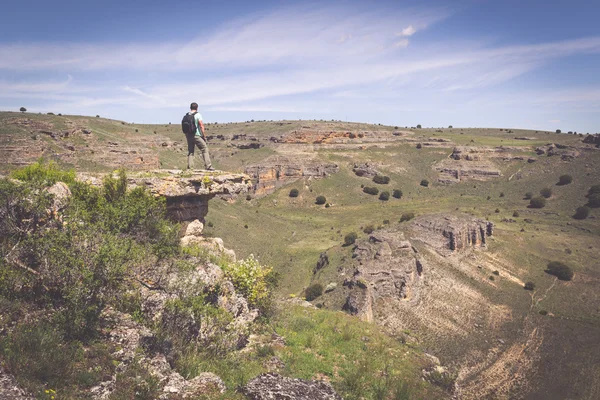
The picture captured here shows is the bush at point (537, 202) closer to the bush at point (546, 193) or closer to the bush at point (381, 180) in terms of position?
the bush at point (546, 193)

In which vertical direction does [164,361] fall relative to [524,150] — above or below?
below

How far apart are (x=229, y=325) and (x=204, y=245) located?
4.20m

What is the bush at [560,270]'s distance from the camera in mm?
42272

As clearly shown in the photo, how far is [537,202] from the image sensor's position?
232 feet

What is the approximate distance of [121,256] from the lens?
25.7 feet

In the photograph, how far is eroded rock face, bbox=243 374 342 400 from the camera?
705cm

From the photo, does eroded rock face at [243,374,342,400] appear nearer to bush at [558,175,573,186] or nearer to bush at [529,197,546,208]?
bush at [529,197,546,208]

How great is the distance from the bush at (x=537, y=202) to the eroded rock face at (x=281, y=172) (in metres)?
45.7

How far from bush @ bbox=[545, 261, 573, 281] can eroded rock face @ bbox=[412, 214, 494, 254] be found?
325 inches

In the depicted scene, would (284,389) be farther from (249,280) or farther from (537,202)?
(537,202)

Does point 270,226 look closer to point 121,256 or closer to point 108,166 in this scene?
point 108,166

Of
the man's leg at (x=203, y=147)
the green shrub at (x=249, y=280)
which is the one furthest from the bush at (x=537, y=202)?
the man's leg at (x=203, y=147)

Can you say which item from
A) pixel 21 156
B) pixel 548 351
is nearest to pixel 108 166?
pixel 21 156

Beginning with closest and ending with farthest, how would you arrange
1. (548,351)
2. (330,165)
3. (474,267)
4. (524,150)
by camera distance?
(548,351) < (474,267) < (330,165) < (524,150)
